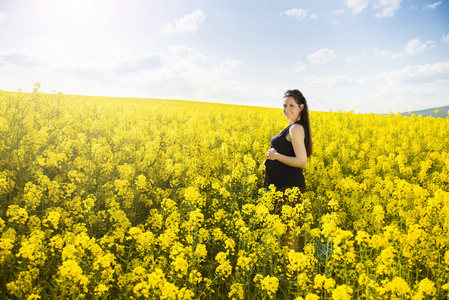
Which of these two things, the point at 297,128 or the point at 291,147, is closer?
the point at 297,128

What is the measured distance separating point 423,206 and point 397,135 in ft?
23.0

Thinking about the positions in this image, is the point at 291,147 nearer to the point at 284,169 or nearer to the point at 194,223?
the point at 284,169

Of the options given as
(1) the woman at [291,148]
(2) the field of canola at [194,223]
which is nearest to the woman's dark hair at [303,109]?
(1) the woman at [291,148]

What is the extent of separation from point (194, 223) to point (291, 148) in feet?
6.54

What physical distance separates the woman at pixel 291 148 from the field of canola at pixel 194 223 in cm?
40

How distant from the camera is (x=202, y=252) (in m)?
2.94

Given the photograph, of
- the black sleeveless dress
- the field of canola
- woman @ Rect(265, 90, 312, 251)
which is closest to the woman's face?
woman @ Rect(265, 90, 312, 251)

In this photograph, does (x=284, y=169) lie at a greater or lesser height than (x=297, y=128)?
lesser

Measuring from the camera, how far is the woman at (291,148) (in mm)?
4043

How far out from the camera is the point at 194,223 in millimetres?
3107

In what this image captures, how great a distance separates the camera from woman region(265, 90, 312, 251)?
13.3ft

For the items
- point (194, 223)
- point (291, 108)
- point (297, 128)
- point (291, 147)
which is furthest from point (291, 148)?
point (194, 223)

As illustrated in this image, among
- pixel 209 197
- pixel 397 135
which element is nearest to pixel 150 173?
pixel 209 197

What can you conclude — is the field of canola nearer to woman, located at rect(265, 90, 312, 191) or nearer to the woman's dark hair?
woman, located at rect(265, 90, 312, 191)
